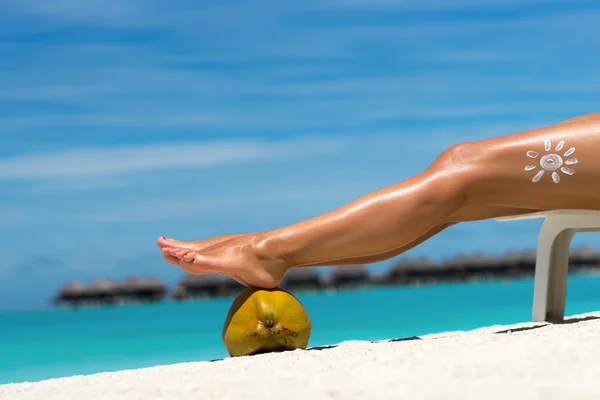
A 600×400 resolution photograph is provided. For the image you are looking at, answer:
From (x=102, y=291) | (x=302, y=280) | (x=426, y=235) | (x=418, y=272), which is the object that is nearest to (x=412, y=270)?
(x=418, y=272)

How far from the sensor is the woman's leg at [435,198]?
2816 millimetres

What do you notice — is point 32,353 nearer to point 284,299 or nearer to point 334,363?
point 284,299

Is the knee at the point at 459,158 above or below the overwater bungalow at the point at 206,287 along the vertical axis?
above

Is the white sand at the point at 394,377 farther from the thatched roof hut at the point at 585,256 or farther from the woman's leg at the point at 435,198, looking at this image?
the thatched roof hut at the point at 585,256

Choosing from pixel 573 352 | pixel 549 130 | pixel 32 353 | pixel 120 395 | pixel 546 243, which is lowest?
pixel 32 353

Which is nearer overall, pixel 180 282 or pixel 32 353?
pixel 32 353

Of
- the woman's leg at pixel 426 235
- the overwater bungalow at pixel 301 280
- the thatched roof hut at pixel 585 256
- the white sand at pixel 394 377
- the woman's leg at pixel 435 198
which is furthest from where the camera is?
the thatched roof hut at pixel 585 256

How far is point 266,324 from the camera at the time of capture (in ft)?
9.45

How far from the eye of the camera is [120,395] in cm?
205

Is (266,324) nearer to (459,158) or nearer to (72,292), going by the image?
(459,158)

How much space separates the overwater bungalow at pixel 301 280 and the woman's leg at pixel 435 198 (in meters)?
27.4

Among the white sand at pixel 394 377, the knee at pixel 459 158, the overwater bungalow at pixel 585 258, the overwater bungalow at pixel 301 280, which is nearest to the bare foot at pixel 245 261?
the white sand at pixel 394 377

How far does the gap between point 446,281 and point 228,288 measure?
1002cm

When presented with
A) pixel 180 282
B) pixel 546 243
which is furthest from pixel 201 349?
pixel 180 282
